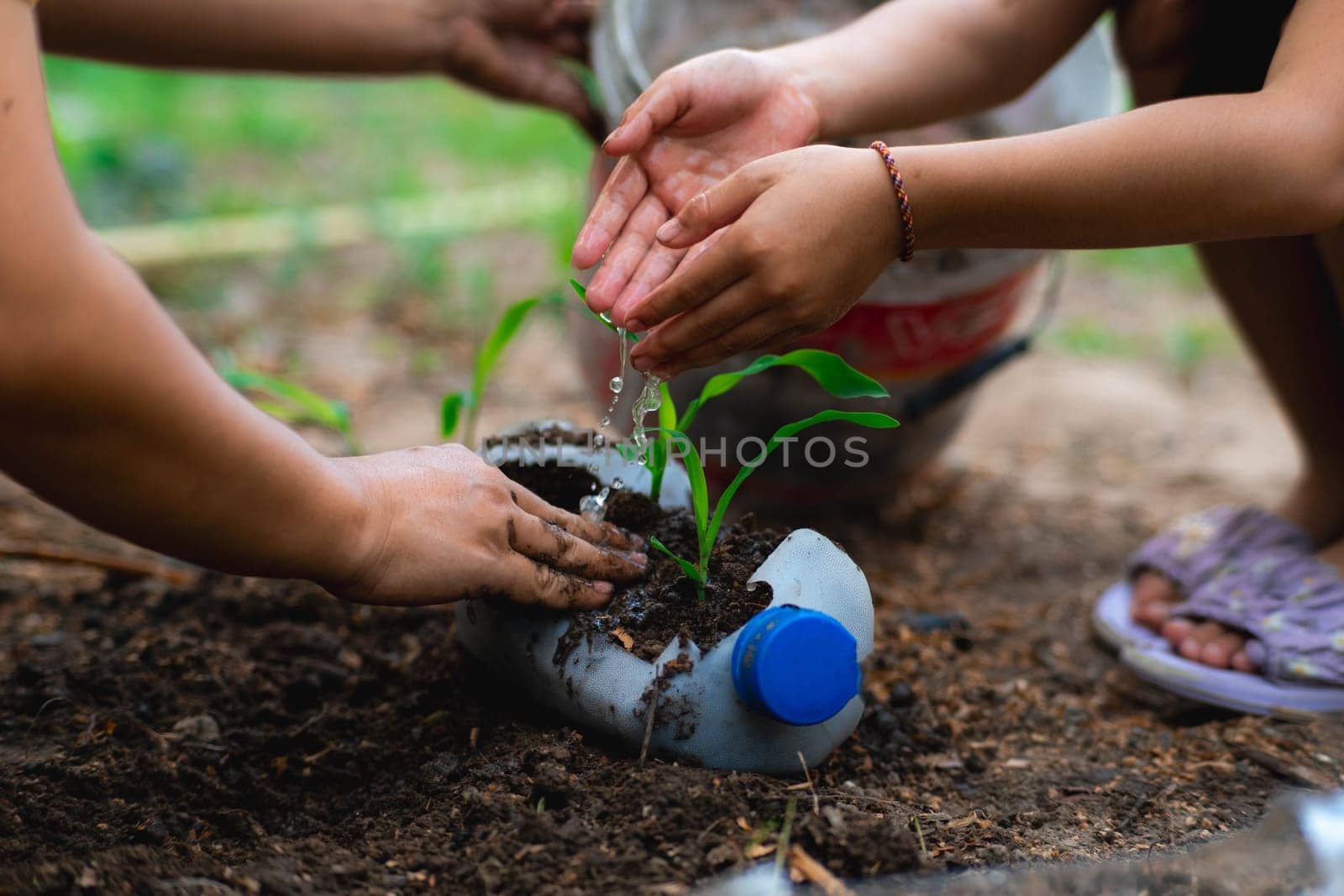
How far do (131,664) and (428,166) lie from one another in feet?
9.73

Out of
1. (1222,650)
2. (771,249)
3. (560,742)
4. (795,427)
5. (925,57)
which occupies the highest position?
(925,57)

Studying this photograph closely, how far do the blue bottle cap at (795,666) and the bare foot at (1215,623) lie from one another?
755mm

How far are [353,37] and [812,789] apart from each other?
5.18ft

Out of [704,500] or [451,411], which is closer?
[704,500]

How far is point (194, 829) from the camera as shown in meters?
1.21

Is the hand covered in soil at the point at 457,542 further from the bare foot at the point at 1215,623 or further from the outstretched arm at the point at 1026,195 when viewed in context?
the bare foot at the point at 1215,623

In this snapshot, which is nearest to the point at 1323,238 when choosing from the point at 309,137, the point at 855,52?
the point at 855,52

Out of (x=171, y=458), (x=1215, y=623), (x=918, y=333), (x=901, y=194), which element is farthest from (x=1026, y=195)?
(x=171, y=458)

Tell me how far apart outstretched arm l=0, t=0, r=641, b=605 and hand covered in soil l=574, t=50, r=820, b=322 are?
311 mm

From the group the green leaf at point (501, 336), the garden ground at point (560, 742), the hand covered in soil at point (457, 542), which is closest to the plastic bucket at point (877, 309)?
the garden ground at point (560, 742)

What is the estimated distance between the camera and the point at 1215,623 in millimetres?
1676

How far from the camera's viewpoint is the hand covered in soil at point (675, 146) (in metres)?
1.38

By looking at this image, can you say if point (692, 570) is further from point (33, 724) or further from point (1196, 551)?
point (1196, 551)

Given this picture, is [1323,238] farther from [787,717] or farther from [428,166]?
[428,166]
